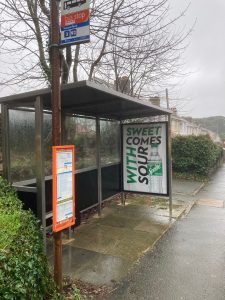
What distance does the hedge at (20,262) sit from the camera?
2031 millimetres

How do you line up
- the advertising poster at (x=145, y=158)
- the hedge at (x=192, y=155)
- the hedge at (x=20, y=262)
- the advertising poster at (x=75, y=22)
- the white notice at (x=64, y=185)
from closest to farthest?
the hedge at (x=20, y=262) < the advertising poster at (x=75, y=22) < the white notice at (x=64, y=185) < the advertising poster at (x=145, y=158) < the hedge at (x=192, y=155)

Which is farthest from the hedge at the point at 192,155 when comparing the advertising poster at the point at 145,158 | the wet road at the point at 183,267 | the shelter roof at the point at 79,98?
the shelter roof at the point at 79,98

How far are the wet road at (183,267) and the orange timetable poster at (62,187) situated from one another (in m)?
1.17

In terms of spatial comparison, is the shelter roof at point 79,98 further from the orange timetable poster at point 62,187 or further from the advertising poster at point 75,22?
the orange timetable poster at point 62,187

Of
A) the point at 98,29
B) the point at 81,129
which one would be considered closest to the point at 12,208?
the point at 81,129

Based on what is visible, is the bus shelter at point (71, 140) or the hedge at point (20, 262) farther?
the bus shelter at point (71, 140)

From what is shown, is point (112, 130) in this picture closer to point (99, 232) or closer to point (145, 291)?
point (99, 232)

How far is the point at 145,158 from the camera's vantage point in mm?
7172

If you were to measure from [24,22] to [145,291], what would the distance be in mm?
6183

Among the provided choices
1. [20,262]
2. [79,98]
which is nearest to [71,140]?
[79,98]

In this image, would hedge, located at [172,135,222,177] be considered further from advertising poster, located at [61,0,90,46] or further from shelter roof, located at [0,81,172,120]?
advertising poster, located at [61,0,90,46]

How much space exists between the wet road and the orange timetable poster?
1166mm

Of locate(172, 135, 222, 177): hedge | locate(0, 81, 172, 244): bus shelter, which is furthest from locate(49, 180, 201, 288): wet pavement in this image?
locate(172, 135, 222, 177): hedge

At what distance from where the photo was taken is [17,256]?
2.24m
